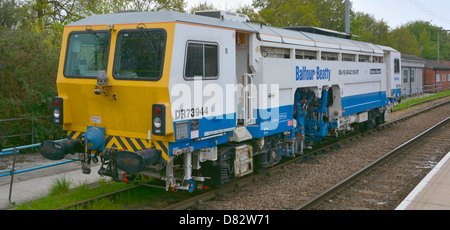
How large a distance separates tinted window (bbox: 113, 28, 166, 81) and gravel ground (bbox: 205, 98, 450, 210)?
2.63m

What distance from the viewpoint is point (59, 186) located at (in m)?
8.14

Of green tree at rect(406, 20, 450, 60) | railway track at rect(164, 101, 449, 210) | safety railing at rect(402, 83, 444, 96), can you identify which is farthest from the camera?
green tree at rect(406, 20, 450, 60)

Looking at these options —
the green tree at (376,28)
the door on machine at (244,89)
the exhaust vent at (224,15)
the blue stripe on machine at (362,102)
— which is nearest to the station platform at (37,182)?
the door on machine at (244,89)

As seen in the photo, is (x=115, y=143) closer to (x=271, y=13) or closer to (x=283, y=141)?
(x=283, y=141)

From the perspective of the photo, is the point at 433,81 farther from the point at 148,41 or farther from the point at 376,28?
the point at 148,41

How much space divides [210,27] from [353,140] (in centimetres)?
910

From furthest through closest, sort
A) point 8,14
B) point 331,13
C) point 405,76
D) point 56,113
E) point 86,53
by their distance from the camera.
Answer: point 331,13 < point 405,76 < point 8,14 < point 56,113 < point 86,53

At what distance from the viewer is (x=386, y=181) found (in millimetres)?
9500

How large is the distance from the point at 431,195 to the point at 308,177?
281cm

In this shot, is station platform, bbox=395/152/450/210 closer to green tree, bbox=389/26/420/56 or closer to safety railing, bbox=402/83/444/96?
safety railing, bbox=402/83/444/96

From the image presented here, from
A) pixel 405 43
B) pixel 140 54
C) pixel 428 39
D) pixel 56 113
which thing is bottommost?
pixel 56 113

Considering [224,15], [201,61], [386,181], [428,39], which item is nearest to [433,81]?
[386,181]

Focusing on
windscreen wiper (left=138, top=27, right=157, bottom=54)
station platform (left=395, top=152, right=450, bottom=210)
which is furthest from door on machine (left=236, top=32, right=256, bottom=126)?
station platform (left=395, top=152, right=450, bottom=210)

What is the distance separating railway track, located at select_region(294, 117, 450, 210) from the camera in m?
7.93
